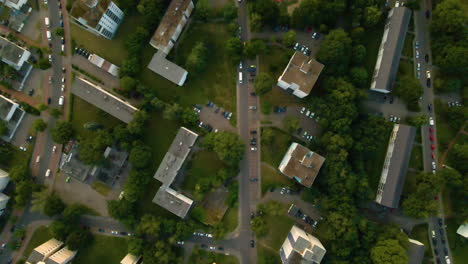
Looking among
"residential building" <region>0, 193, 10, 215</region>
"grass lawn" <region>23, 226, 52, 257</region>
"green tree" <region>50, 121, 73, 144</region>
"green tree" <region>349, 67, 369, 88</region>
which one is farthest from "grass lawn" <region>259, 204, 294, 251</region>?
"residential building" <region>0, 193, 10, 215</region>

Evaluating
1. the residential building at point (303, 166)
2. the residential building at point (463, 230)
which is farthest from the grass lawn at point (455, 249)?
the residential building at point (303, 166)

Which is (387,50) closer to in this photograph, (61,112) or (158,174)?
(158,174)

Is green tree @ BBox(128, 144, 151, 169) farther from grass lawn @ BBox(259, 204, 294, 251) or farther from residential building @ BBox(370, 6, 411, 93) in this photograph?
residential building @ BBox(370, 6, 411, 93)

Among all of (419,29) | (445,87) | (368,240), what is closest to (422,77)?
(445,87)

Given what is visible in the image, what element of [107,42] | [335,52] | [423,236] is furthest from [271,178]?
[107,42]

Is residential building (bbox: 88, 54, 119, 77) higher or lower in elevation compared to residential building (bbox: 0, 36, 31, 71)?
higher
